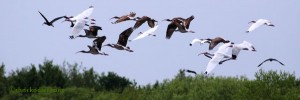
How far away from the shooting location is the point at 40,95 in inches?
3634

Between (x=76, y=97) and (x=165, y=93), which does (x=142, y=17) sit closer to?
(x=165, y=93)

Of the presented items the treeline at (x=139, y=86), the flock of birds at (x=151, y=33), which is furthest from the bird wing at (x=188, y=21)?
the treeline at (x=139, y=86)

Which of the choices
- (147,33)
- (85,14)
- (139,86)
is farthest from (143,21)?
(139,86)

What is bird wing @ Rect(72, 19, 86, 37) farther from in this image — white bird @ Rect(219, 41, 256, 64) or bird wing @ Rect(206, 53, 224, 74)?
white bird @ Rect(219, 41, 256, 64)

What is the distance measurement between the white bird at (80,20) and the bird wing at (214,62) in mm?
4488

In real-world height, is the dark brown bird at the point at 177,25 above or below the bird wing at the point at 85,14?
below

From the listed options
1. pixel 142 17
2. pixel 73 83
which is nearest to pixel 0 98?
pixel 73 83

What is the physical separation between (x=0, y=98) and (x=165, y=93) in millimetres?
27733

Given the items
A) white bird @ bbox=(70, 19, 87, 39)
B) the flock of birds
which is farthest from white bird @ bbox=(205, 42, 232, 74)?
white bird @ bbox=(70, 19, 87, 39)

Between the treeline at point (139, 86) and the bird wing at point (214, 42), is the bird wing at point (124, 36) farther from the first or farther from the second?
the treeline at point (139, 86)

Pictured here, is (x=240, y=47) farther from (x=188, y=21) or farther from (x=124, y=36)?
(x=124, y=36)

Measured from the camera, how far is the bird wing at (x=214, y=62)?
3158 centimetres

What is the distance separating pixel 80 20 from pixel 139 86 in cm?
5499

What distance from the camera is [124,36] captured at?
36625mm
